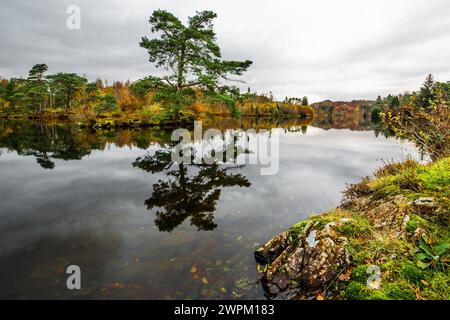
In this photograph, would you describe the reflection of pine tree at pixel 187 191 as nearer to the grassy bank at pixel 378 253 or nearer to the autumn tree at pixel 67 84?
the grassy bank at pixel 378 253

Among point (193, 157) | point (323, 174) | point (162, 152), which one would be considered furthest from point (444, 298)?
point (162, 152)

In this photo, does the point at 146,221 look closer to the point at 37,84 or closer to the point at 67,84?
the point at 67,84

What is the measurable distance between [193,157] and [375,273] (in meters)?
10.1

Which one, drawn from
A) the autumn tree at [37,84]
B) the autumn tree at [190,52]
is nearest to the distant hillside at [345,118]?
the autumn tree at [190,52]

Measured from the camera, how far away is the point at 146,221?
576 centimetres

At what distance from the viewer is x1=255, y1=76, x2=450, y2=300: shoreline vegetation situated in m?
3.02

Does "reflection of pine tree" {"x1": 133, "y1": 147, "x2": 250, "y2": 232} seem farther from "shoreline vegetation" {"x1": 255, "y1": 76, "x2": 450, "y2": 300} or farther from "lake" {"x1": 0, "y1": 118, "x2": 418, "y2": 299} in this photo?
A: "shoreline vegetation" {"x1": 255, "y1": 76, "x2": 450, "y2": 300}

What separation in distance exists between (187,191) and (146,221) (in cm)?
206

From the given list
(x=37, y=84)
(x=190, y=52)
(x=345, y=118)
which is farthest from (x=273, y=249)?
(x=345, y=118)

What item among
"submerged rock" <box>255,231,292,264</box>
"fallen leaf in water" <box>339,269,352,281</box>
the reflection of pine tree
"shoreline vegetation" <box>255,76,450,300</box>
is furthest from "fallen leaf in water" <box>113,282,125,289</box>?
"fallen leaf in water" <box>339,269,352,281</box>

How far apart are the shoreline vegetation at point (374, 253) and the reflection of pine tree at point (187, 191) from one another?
6.69 ft

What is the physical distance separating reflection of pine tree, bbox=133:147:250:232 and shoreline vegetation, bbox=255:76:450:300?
6.69 feet
